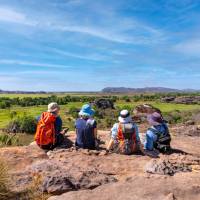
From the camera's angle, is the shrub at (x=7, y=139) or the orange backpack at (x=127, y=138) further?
the orange backpack at (x=127, y=138)

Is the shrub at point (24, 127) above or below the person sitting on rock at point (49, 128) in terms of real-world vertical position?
below

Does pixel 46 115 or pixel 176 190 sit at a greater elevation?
pixel 46 115

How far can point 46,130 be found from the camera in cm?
1097

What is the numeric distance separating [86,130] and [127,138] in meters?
1.06

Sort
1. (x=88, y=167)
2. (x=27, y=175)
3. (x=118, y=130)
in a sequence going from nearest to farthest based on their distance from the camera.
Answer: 1. (x=27, y=175)
2. (x=88, y=167)
3. (x=118, y=130)

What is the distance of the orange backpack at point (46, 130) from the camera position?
10.9 m

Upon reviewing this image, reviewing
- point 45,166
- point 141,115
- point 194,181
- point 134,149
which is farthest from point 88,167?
point 141,115

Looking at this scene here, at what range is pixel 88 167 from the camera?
9.22 m

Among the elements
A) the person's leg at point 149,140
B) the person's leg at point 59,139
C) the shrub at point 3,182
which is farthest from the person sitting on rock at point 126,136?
the shrub at point 3,182

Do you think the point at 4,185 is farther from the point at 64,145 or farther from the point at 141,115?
the point at 141,115

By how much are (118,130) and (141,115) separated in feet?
70.6

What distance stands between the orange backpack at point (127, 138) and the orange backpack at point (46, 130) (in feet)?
5.58

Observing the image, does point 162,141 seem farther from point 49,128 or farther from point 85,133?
point 49,128

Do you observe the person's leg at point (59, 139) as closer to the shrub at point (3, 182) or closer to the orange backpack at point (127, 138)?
the orange backpack at point (127, 138)
